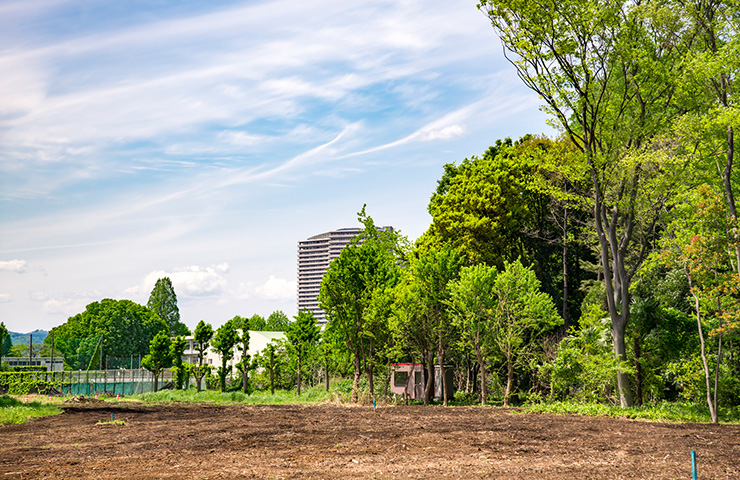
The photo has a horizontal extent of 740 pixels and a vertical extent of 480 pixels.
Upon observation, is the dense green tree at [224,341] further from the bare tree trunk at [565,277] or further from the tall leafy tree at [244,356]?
the bare tree trunk at [565,277]

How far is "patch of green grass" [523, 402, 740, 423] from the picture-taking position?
19.9 meters

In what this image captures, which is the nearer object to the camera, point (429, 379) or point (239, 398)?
point (429, 379)

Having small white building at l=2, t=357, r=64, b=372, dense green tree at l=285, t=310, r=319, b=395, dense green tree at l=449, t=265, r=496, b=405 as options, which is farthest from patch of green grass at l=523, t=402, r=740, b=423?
small white building at l=2, t=357, r=64, b=372

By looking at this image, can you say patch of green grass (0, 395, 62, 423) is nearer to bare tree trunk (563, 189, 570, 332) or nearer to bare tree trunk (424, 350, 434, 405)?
bare tree trunk (424, 350, 434, 405)

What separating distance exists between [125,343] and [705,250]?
86313 mm

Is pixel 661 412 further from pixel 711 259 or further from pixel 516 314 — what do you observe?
pixel 516 314

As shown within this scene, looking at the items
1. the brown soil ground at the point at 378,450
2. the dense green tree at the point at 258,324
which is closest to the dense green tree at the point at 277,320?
the dense green tree at the point at 258,324

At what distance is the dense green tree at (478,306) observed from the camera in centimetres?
2978

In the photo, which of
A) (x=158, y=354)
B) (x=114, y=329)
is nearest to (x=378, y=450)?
(x=158, y=354)

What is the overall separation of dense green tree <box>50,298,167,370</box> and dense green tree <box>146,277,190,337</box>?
6617 millimetres

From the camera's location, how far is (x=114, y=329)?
89625 millimetres

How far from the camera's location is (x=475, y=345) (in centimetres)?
3009

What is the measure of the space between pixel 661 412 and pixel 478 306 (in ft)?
35.0

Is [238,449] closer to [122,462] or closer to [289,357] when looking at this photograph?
[122,462]
